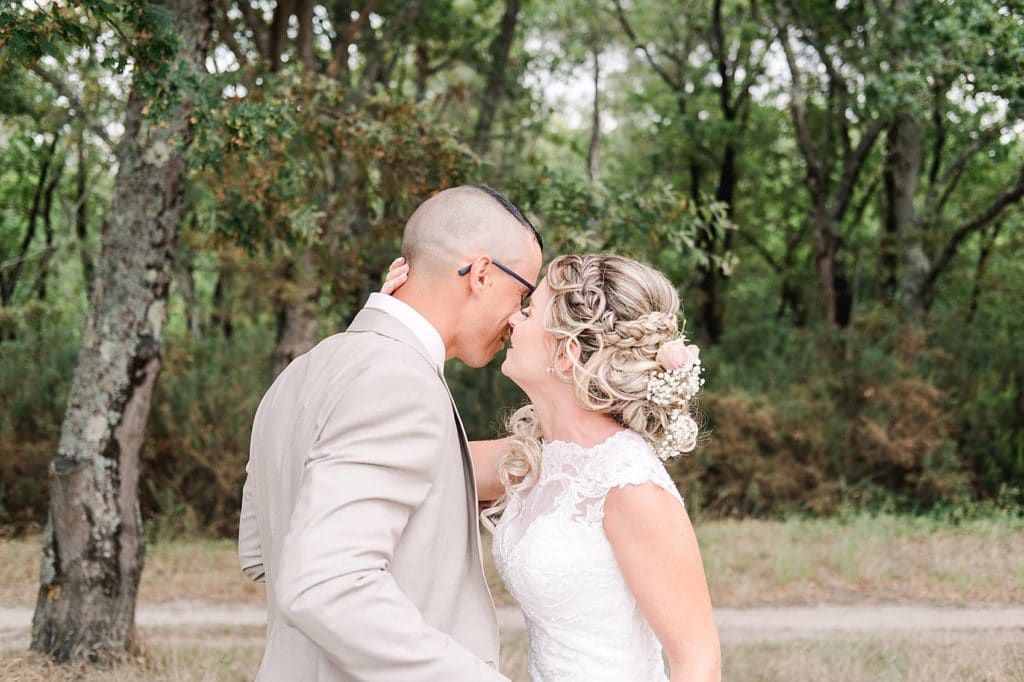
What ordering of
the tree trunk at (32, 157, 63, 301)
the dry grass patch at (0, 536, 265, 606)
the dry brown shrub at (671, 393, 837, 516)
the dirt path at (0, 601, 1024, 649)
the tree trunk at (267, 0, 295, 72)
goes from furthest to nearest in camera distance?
the tree trunk at (32, 157, 63, 301) < the dry brown shrub at (671, 393, 837, 516) < the tree trunk at (267, 0, 295, 72) < the dry grass patch at (0, 536, 265, 606) < the dirt path at (0, 601, 1024, 649)

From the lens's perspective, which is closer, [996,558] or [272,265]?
[996,558]

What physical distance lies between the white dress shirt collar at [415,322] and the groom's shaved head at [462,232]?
5.7 inches

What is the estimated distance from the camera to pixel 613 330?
9.22 ft

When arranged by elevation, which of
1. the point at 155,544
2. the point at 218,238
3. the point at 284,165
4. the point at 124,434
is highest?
the point at 284,165

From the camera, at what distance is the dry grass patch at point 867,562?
8.87 meters

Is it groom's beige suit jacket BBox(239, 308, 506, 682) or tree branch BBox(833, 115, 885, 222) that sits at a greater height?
tree branch BBox(833, 115, 885, 222)

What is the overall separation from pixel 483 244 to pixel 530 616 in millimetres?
1164

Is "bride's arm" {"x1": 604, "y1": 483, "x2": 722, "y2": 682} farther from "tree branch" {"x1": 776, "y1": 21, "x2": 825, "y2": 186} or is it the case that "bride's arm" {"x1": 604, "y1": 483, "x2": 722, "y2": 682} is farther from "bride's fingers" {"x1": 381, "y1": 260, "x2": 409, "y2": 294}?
"tree branch" {"x1": 776, "y1": 21, "x2": 825, "y2": 186}

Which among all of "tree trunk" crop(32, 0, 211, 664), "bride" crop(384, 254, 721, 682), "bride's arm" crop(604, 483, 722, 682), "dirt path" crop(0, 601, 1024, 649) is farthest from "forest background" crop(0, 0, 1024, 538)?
"bride's arm" crop(604, 483, 722, 682)

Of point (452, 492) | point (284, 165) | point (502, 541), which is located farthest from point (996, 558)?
point (452, 492)

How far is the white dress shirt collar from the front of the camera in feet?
7.89

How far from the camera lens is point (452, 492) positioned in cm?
221

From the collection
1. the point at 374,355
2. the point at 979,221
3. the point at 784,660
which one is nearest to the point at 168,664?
the point at 784,660

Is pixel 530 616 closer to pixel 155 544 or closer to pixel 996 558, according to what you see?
pixel 996 558
